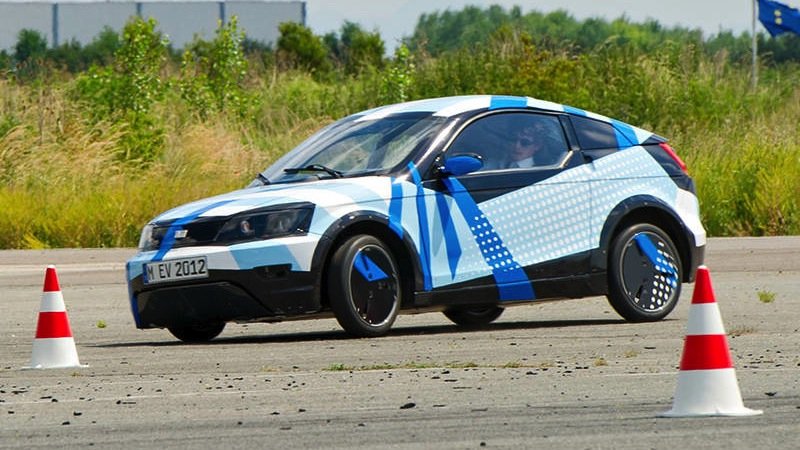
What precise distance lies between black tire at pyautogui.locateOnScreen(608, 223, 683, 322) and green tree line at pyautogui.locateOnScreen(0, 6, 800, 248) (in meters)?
10.4

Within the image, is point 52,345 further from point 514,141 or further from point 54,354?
point 514,141

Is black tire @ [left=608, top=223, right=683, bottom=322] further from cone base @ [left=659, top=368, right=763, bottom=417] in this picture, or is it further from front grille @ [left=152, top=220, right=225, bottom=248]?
cone base @ [left=659, top=368, right=763, bottom=417]

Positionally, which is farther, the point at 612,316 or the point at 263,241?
the point at 612,316

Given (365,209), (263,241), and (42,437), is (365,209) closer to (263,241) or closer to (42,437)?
(263,241)

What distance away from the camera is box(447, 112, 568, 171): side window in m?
13.3

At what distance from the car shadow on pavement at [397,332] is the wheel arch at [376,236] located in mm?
437

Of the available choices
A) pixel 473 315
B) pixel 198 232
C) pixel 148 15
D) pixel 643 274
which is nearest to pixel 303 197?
pixel 198 232

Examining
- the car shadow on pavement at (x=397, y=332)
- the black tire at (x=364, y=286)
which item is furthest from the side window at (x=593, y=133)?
the black tire at (x=364, y=286)

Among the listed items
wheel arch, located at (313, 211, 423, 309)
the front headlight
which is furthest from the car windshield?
the front headlight

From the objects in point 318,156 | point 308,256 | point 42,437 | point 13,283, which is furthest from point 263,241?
point 13,283

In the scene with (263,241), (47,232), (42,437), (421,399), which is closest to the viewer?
(42,437)

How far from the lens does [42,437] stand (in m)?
7.81

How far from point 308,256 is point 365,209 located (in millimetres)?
525

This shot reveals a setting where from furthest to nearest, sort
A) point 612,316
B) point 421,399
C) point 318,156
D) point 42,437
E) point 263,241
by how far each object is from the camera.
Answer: point 612,316 < point 318,156 < point 263,241 < point 421,399 < point 42,437
